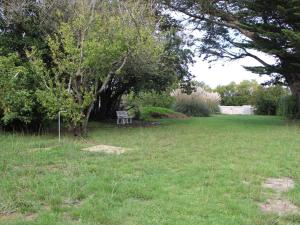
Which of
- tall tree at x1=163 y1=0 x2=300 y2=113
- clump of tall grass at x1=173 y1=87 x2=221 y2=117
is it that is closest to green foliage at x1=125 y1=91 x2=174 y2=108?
clump of tall grass at x1=173 y1=87 x2=221 y2=117

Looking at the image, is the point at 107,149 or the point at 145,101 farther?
the point at 145,101

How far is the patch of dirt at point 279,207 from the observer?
15.6ft

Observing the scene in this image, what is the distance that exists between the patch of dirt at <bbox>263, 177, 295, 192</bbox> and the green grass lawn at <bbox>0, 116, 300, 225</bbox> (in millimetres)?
109

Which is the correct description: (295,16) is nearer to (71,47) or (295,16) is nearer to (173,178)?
(71,47)

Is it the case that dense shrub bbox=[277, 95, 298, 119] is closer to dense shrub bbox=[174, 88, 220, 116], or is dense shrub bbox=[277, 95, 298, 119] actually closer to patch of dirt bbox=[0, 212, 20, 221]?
dense shrub bbox=[174, 88, 220, 116]

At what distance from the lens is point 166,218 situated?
14.2 feet

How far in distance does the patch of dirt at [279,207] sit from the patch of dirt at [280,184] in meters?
0.56

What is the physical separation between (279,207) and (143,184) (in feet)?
5.71

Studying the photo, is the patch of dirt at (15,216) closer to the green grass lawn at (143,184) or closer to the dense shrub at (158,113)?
the green grass lawn at (143,184)

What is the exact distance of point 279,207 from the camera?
4934mm

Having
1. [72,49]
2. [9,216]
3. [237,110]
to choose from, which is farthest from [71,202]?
[237,110]

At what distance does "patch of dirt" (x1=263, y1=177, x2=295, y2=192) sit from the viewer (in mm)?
5762

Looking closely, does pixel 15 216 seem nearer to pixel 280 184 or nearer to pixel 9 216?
pixel 9 216

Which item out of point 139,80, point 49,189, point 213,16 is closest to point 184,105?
point 213,16
